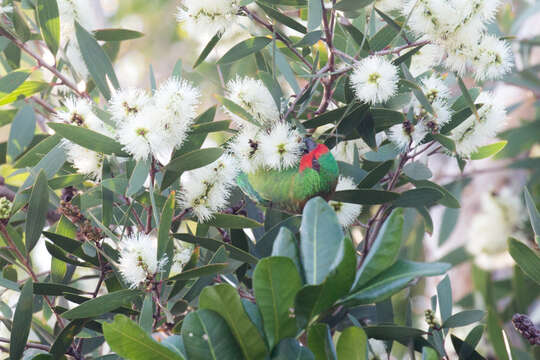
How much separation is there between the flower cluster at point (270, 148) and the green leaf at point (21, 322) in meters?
0.29

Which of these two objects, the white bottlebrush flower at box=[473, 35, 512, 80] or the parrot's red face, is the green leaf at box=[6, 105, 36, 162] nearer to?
the parrot's red face

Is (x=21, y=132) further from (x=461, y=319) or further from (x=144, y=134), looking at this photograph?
(x=461, y=319)

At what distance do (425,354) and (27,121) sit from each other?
0.76 m

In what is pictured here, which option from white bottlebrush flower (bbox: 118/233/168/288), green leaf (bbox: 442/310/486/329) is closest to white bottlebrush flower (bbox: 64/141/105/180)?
white bottlebrush flower (bbox: 118/233/168/288)

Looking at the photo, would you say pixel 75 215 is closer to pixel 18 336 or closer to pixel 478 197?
pixel 18 336

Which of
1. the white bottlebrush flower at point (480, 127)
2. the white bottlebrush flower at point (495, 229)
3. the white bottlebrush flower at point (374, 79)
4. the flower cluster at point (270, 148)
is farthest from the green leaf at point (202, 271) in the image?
the white bottlebrush flower at point (495, 229)

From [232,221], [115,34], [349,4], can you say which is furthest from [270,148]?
[115,34]

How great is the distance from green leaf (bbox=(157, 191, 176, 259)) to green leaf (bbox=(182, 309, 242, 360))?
0.14m

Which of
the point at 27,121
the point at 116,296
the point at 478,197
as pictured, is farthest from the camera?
the point at 478,197

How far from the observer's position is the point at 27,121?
991 mm

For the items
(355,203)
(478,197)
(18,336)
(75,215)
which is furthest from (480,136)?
(478,197)

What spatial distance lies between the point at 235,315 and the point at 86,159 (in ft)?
1.13

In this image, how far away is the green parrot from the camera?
0.68 meters

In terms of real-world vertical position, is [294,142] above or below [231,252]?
above
